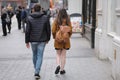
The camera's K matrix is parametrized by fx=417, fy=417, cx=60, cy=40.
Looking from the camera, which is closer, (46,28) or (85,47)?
(46,28)

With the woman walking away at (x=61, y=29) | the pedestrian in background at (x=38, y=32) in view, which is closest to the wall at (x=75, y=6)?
the woman walking away at (x=61, y=29)

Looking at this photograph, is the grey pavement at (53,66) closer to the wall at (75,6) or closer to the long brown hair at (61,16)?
the long brown hair at (61,16)

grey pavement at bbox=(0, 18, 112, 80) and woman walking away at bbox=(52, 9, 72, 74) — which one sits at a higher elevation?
woman walking away at bbox=(52, 9, 72, 74)

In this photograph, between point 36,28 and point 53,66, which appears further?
point 53,66

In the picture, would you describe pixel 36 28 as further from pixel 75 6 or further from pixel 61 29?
pixel 75 6

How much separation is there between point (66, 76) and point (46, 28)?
1371 millimetres

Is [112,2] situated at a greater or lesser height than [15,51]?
greater

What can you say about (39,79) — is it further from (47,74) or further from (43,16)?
(43,16)

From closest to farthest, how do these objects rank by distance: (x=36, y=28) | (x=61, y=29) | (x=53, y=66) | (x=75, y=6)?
1. (x=36, y=28)
2. (x=61, y=29)
3. (x=53, y=66)
4. (x=75, y=6)

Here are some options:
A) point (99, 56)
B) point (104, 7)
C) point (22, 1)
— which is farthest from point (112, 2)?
point (22, 1)

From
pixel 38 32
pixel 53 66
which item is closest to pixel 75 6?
pixel 53 66

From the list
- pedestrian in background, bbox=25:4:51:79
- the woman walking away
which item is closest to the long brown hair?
the woman walking away

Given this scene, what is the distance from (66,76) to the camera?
10.9 meters

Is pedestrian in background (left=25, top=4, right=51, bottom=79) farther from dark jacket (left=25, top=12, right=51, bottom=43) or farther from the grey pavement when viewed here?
the grey pavement
